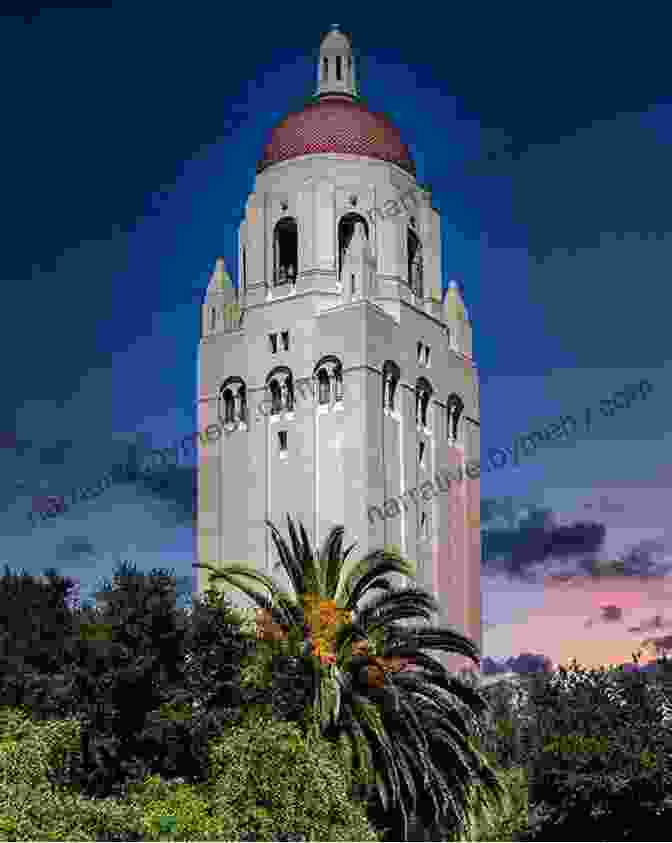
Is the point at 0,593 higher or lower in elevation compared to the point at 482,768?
higher

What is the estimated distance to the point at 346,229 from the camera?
6328 cm

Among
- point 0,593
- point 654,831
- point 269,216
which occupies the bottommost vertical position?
point 654,831

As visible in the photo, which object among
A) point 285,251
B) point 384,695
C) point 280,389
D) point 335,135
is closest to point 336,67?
point 335,135

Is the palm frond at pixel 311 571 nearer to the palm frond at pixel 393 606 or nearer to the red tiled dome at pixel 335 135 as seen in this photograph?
the palm frond at pixel 393 606

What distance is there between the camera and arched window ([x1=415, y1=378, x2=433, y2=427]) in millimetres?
61344

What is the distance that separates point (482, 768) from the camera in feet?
124

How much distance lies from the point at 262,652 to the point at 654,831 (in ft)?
70.0

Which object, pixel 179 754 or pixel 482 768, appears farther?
pixel 482 768

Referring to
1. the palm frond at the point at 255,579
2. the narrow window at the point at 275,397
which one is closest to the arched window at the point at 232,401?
the narrow window at the point at 275,397

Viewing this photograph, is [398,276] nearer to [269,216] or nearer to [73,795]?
[269,216]

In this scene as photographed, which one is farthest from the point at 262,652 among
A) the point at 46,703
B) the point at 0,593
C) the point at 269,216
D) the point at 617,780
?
the point at 269,216

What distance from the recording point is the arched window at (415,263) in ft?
211

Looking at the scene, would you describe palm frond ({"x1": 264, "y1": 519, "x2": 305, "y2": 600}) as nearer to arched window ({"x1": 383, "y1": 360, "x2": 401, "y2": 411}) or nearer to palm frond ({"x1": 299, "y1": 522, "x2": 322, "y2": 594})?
palm frond ({"x1": 299, "y1": 522, "x2": 322, "y2": 594})

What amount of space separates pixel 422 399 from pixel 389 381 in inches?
115
